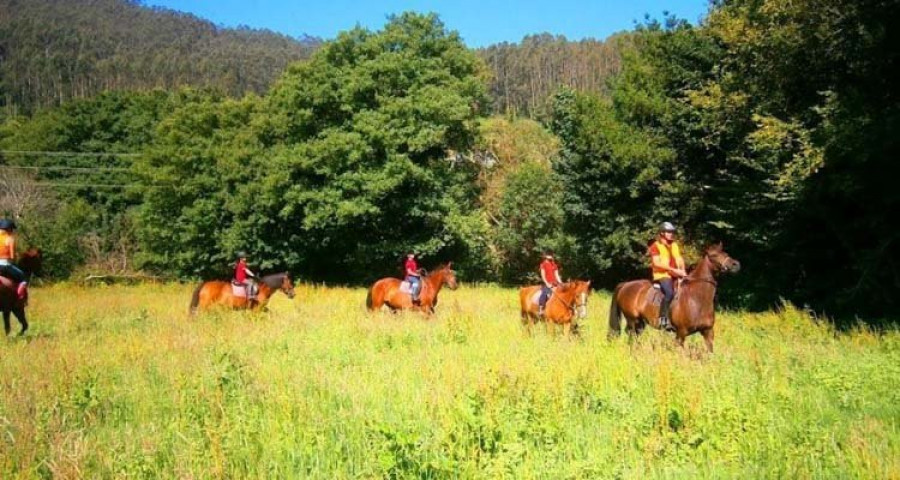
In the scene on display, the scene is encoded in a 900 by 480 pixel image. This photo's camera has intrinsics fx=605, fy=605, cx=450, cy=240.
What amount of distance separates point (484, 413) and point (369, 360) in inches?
166

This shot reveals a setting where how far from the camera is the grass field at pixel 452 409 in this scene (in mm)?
4934

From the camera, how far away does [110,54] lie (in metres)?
Result: 142

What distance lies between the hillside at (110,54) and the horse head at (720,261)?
81.5m

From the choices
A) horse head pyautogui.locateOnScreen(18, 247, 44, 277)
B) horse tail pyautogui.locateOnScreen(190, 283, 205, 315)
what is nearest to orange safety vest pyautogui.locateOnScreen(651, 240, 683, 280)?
horse tail pyautogui.locateOnScreen(190, 283, 205, 315)

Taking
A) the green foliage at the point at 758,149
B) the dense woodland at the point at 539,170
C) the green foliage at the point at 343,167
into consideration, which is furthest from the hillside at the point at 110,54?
the green foliage at the point at 758,149

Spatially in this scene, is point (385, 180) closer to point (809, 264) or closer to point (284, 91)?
point (284, 91)

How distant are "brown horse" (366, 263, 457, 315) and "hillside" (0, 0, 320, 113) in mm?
72763

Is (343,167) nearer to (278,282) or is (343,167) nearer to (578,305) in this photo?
Result: (278,282)

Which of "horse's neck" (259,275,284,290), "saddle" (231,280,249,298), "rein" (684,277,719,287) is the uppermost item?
"rein" (684,277,719,287)

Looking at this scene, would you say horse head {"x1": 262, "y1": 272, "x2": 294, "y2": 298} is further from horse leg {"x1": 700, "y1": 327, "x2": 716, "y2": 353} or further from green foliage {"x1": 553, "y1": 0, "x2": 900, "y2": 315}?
green foliage {"x1": 553, "y1": 0, "x2": 900, "y2": 315}

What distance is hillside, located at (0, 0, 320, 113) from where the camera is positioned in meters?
110

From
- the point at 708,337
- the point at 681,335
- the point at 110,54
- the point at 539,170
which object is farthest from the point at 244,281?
the point at 110,54

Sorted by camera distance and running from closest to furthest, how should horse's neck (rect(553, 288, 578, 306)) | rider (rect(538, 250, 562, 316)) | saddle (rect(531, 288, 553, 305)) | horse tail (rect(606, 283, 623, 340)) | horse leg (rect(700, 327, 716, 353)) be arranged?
1. horse leg (rect(700, 327, 716, 353))
2. horse tail (rect(606, 283, 623, 340))
3. horse's neck (rect(553, 288, 578, 306))
4. rider (rect(538, 250, 562, 316))
5. saddle (rect(531, 288, 553, 305))

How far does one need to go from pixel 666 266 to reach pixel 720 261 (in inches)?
36.2
